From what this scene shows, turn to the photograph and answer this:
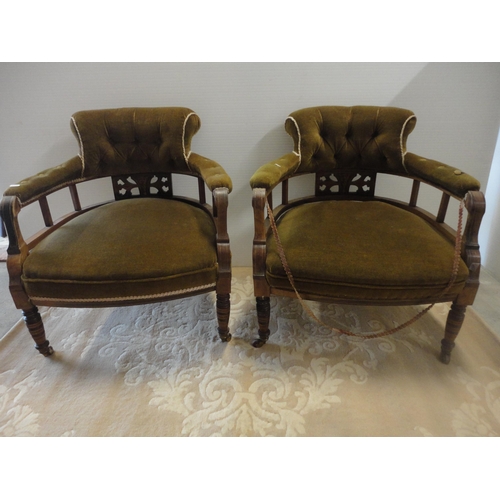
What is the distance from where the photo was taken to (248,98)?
1.70m

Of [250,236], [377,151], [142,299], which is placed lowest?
[250,236]

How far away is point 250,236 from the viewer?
2.05m

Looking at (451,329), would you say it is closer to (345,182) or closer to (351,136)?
(345,182)

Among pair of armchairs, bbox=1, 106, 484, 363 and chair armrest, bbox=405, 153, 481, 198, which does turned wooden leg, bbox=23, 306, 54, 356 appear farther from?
chair armrest, bbox=405, 153, 481, 198

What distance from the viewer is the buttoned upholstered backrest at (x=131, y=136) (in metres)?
1.54

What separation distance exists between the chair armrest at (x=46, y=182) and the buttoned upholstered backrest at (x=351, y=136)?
99cm

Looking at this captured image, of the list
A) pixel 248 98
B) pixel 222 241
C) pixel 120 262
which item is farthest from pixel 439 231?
pixel 120 262

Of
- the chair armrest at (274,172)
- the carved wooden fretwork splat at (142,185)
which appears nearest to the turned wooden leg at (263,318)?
the chair armrest at (274,172)

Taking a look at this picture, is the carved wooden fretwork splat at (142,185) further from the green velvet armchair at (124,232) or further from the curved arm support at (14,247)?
the curved arm support at (14,247)

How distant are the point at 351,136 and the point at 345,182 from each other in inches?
8.6

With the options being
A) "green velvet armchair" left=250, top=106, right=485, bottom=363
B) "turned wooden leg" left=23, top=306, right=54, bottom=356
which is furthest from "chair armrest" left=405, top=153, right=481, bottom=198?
"turned wooden leg" left=23, top=306, right=54, bottom=356

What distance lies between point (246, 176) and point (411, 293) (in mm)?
1073

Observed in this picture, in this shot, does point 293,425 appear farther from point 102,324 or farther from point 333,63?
point 333,63

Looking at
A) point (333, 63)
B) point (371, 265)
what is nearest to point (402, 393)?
point (371, 265)
